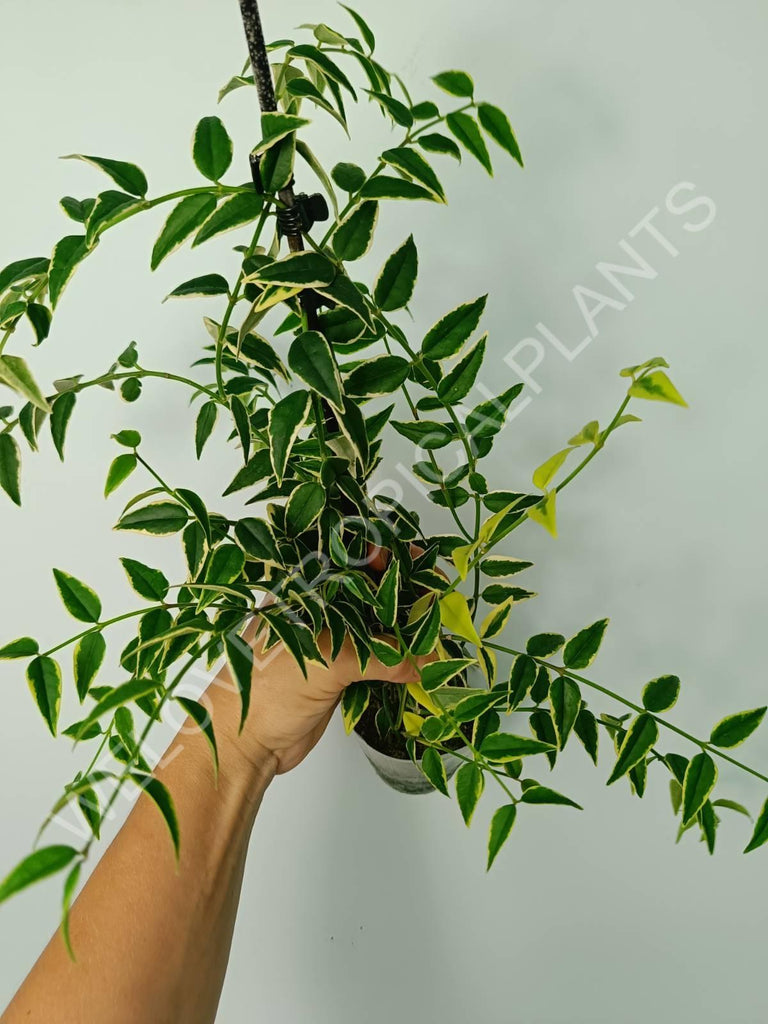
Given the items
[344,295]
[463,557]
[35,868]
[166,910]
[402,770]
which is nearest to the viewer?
[35,868]

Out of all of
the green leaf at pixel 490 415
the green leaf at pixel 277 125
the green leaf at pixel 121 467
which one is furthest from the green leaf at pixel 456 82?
the green leaf at pixel 121 467

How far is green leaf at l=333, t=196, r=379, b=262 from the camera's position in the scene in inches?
18.8

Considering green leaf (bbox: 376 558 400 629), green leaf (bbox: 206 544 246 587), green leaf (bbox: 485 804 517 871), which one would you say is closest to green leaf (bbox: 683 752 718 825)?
green leaf (bbox: 485 804 517 871)

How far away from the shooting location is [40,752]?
3.42ft

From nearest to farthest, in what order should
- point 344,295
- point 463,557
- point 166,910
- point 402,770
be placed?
point 344,295
point 463,557
point 166,910
point 402,770

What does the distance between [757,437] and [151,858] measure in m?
0.72

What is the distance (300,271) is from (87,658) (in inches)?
12.2

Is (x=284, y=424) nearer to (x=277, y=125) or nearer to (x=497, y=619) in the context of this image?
(x=277, y=125)

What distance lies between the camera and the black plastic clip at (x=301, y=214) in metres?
0.42

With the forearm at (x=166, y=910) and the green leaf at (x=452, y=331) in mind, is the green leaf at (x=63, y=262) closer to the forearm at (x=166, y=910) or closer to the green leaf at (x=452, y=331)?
the green leaf at (x=452, y=331)

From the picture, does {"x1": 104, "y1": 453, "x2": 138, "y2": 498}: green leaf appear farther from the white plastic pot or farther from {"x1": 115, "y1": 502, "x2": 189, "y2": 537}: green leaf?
the white plastic pot

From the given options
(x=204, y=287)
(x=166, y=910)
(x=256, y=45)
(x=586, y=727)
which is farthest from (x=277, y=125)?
(x=166, y=910)

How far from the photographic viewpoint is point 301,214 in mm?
430

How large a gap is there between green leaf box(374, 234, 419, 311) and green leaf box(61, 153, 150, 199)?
0.18 metres
